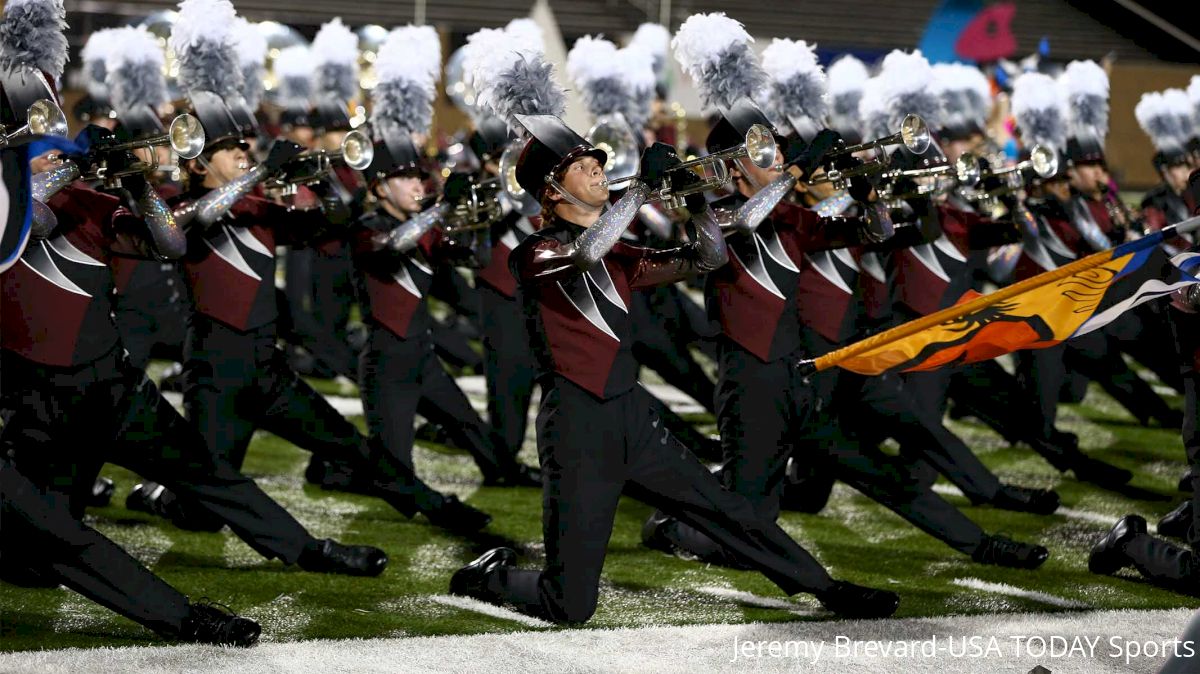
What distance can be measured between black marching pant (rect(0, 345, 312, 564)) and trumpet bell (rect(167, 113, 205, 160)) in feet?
2.27

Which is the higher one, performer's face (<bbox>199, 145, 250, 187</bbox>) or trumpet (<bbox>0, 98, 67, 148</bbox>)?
trumpet (<bbox>0, 98, 67, 148</bbox>)

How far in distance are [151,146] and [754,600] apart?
2.46 meters

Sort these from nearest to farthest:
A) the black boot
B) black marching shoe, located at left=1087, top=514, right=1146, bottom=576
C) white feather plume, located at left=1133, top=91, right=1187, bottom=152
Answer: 1. black marching shoe, located at left=1087, top=514, right=1146, bottom=576
2. the black boot
3. white feather plume, located at left=1133, top=91, right=1187, bottom=152

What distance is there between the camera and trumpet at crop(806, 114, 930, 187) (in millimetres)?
5172

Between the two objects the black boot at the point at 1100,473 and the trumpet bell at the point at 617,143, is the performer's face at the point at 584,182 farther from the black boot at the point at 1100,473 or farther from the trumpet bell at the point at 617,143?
the black boot at the point at 1100,473

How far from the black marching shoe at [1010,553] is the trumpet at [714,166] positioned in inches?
71.8

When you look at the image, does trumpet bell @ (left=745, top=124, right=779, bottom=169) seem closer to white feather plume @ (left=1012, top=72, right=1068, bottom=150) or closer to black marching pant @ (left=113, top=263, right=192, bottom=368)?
black marching pant @ (left=113, top=263, right=192, bottom=368)

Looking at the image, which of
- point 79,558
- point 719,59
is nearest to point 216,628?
point 79,558

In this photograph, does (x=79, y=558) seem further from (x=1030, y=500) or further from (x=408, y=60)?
(x=1030, y=500)

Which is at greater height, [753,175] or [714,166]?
[714,166]

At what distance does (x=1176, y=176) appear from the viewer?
988 cm

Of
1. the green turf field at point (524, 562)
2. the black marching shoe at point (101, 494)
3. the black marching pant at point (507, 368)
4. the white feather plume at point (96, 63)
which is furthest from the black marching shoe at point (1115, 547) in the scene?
the white feather plume at point (96, 63)

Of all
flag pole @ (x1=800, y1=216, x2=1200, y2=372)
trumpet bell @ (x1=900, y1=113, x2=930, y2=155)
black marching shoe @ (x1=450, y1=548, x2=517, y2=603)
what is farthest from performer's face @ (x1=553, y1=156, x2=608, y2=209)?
black marching shoe @ (x1=450, y1=548, x2=517, y2=603)

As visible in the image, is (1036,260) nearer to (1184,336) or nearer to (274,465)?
(1184,336)
